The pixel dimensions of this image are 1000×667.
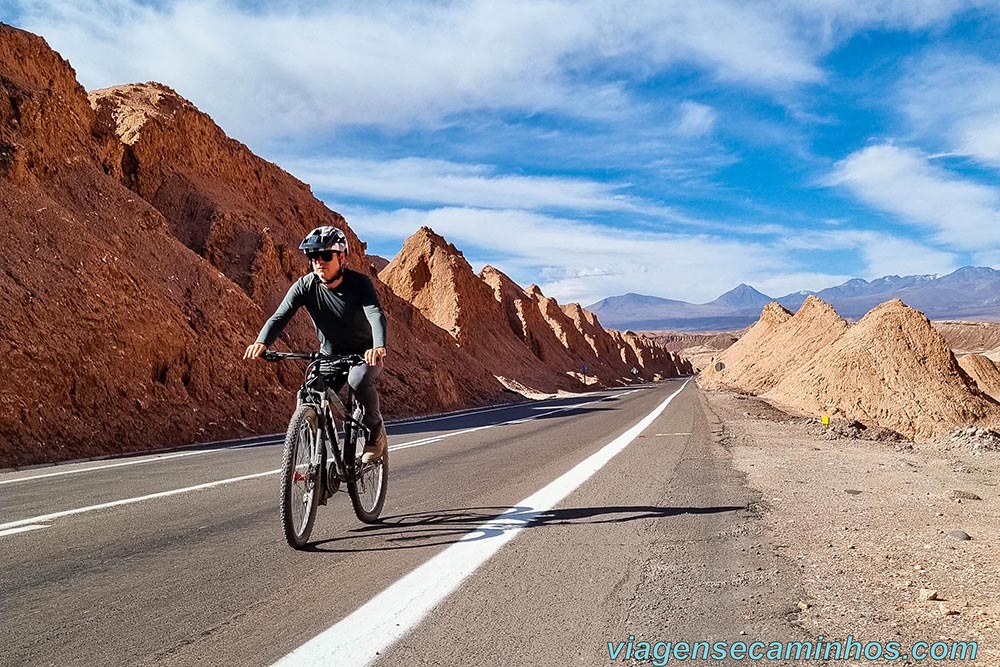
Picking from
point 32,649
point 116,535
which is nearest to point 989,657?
point 32,649

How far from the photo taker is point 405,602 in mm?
3389

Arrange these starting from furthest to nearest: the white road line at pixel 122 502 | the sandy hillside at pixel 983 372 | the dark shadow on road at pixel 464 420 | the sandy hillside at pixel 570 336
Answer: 1. the sandy hillside at pixel 570 336
2. the sandy hillside at pixel 983 372
3. the dark shadow on road at pixel 464 420
4. the white road line at pixel 122 502

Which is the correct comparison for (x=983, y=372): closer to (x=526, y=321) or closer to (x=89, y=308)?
(x=526, y=321)

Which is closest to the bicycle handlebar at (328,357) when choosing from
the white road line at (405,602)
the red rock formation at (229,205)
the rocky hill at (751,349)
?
the white road line at (405,602)

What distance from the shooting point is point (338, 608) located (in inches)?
131

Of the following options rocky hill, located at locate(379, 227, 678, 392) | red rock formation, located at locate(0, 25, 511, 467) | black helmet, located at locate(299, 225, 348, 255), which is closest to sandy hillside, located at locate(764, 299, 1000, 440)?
red rock formation, located at locate(0, 25, 511, 467)

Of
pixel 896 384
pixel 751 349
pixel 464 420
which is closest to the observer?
pixel 464 420

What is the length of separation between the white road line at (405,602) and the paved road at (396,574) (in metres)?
0.01

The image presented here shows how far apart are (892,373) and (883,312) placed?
4628 mm

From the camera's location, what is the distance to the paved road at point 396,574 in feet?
9.65

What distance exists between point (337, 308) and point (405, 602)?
7.68 ft

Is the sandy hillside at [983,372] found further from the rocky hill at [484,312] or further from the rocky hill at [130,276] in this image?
the rocky hill at [130,276]

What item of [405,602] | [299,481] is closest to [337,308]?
[299,481]

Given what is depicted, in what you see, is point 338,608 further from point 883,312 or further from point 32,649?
point 883,312
